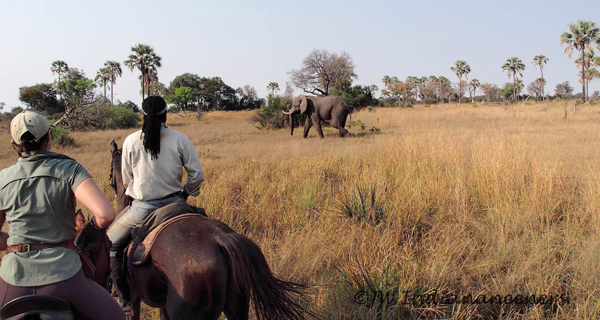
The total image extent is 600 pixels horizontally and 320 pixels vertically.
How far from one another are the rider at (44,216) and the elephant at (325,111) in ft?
44.4

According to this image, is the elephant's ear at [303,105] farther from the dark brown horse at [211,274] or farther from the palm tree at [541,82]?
the palm tree at [541,82]

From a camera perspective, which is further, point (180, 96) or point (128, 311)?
point (180, 96)

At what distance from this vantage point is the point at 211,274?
216 cm

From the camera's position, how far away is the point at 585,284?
323cm

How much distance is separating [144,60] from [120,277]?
3757cm

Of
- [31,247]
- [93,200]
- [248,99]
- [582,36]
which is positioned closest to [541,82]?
[582,36]

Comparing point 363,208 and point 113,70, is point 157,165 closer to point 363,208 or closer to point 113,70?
point 363,208

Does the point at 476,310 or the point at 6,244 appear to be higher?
the point at 6,244

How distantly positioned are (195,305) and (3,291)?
91cm

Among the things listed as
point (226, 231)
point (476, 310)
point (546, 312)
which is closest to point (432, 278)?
point (476, 310)

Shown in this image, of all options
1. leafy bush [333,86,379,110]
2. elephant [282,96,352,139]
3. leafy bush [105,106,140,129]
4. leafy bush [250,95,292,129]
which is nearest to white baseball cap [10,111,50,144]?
elephant [282,96,352,139]

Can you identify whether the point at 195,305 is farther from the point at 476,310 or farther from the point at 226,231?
the point at 476,310

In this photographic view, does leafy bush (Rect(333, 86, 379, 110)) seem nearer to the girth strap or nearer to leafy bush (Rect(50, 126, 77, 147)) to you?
leafy bush (Rect(50, 126, 77, 147))

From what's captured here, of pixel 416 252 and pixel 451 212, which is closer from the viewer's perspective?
pixel 416 252
